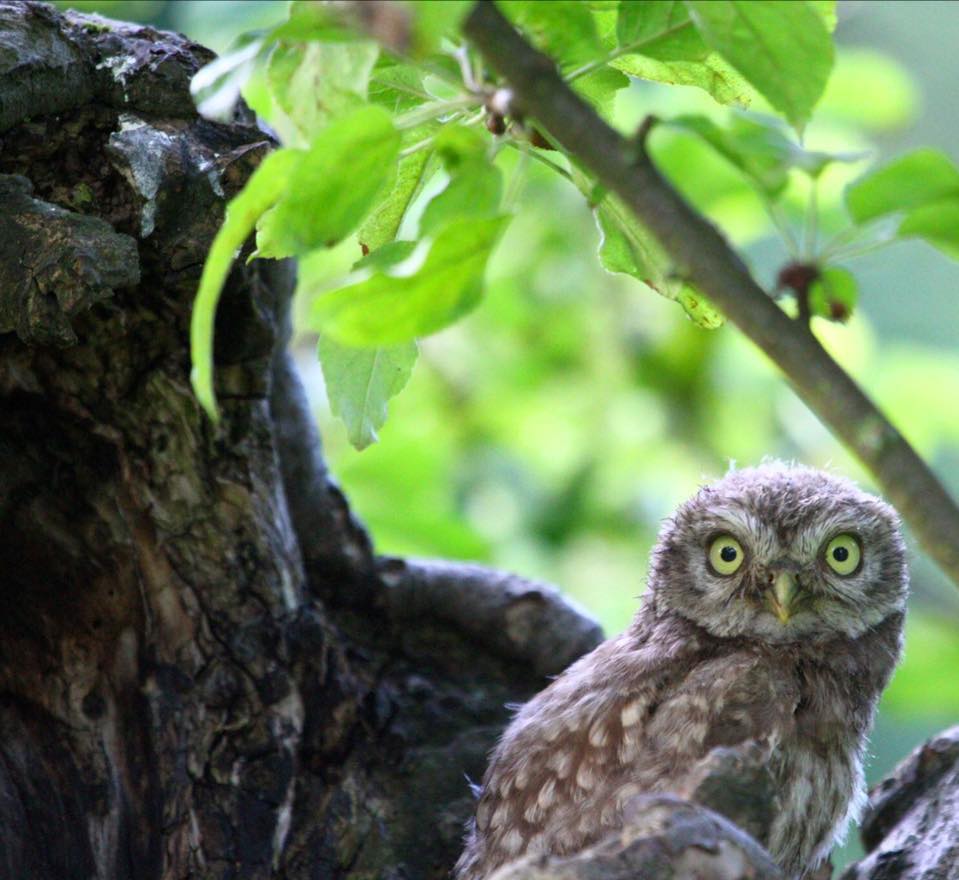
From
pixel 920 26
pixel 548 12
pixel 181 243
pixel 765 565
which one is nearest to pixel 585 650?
pixel 765 565

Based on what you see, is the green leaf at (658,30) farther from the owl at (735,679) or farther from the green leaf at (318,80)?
the owl at (735,679)

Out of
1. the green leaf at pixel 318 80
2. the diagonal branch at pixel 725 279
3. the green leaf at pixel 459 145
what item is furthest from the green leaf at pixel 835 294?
the green leaf at pixel 318 80

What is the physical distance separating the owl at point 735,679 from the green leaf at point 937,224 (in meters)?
1.23

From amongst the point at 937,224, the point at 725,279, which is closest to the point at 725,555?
the point at 937,224

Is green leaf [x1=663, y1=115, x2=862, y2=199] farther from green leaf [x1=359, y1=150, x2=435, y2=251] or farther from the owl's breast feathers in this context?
the owl's breast feathers

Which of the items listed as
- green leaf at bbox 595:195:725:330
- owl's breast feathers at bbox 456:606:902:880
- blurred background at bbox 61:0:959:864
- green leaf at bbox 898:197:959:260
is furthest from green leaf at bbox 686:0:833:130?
blurred background at bbox 61:0:959:864

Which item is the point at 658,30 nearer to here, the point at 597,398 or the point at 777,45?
the point at 777,45

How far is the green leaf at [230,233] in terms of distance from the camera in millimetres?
1252

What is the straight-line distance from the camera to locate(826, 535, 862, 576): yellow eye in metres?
2.94

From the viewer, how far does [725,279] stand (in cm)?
118

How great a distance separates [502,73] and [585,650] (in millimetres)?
2133

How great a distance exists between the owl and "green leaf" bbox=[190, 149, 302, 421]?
4.35 ft

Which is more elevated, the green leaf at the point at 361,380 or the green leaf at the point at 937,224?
the green leaf at the point at 361,380

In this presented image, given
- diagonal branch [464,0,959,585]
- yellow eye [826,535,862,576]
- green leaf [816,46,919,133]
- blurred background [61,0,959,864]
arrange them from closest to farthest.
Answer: diagonal branch [464,0,959,585]
yellow eye [826,535,862,576]
blurred background [61,0,959,864]
green leaf [816,46,919,133]
